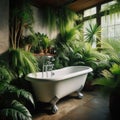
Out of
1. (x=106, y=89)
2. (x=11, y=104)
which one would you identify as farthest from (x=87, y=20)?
(x=11, y=104)

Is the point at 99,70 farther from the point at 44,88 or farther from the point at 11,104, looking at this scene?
the point at 11,104

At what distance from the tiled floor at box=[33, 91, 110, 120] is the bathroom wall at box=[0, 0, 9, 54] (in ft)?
4.65

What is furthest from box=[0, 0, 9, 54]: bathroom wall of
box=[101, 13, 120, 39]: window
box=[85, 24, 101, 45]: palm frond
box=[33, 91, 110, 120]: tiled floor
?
box=[101, 13, 120, 39]: window

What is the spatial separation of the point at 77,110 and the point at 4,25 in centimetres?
221

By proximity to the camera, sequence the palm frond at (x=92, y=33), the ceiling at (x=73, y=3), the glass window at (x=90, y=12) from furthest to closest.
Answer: the glass window at (x=90, y=12)
the palm frond at (x=92, y=33)
the ceiling at (x=73, y=3)

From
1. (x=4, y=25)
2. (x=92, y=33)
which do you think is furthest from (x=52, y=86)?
(x=92, y=33)

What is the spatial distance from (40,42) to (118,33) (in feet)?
8.25

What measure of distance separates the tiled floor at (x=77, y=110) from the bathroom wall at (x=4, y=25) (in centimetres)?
142

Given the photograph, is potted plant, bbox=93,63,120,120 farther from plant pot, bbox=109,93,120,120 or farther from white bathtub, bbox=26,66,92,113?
white bathtub, bbox=26,66,92,113

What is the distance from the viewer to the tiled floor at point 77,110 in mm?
2629

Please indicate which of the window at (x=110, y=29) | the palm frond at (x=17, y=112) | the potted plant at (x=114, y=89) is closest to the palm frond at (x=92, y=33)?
the window at (x=110, y=29)

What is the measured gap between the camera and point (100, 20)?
4.88 meters

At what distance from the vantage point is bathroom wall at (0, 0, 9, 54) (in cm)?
284

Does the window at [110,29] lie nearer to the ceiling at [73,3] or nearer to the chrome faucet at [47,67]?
the ceiling at [73,3]
